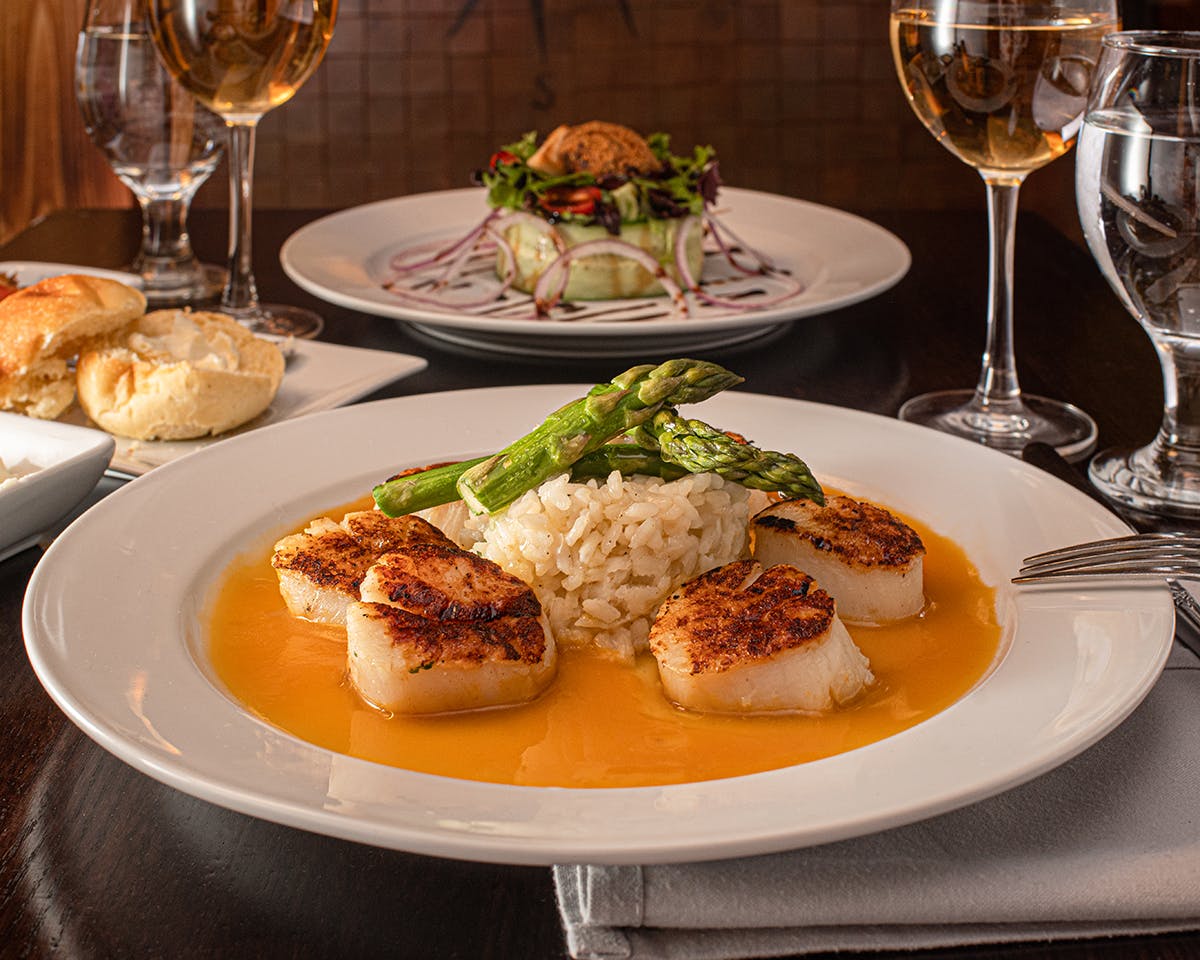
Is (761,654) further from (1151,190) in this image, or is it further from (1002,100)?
(1002,100)

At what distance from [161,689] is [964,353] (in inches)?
70.7

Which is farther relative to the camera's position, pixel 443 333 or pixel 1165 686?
pixel 443 333

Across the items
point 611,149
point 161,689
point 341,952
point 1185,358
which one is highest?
point 611,149

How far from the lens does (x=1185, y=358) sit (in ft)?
5.94

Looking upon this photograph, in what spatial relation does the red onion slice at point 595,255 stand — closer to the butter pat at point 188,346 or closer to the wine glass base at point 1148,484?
the butter pat at point 188,346

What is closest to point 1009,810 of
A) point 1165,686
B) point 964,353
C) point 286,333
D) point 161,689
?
point 1165,686

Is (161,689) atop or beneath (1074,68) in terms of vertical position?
beneath

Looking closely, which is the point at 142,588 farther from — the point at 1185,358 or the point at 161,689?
the point at 1185,358

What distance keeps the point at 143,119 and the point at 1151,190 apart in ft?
6.73

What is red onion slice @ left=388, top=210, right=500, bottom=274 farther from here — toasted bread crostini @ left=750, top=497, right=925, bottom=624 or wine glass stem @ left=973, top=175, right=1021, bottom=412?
toasted bread crostini @ left=750, top=497, right=925, bottom=624

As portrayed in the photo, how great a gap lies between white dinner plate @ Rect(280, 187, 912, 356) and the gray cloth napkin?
1338 millimetres

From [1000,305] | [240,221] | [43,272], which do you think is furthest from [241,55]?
[1000,305]

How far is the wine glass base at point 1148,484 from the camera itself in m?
1.79

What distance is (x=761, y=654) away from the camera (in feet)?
4.09
